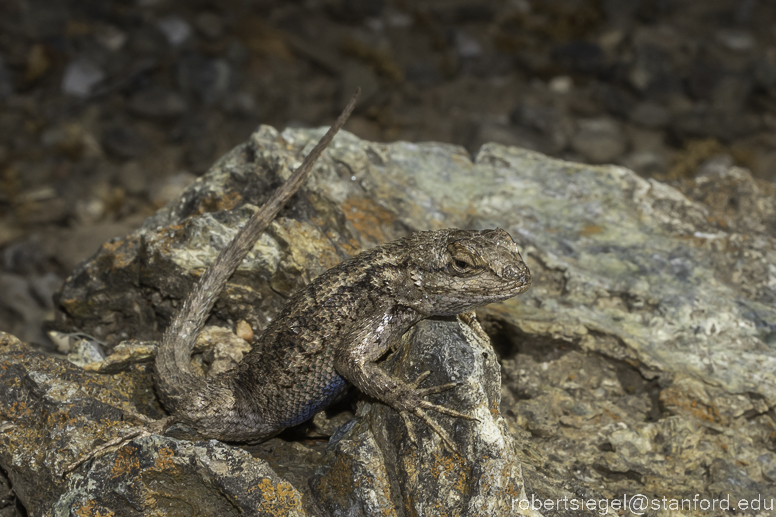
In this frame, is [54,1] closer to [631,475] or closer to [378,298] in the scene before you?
[378,298]

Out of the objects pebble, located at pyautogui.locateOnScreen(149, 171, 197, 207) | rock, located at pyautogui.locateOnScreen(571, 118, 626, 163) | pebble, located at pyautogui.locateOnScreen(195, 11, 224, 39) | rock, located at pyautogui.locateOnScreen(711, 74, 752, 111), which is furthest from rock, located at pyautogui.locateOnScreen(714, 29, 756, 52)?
pebble, located at pyautogui.locateOnScreen(149, 171, 197, 207)

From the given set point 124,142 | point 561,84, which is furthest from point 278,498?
point 561,84

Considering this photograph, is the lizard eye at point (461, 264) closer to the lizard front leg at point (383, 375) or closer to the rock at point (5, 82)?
the lizard front leg at point (383, 375)

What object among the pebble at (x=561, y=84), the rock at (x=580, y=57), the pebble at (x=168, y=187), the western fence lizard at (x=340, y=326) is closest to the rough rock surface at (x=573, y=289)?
the western fence lizard at (x=340, y=326)

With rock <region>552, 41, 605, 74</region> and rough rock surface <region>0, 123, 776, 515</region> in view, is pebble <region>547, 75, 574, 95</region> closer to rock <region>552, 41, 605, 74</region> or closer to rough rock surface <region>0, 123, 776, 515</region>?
rock <region>552, 41, 605, 74</region>

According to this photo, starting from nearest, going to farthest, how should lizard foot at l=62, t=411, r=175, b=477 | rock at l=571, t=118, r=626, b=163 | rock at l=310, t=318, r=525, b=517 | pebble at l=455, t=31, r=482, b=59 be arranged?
rock at l=310, t=318, r=525, b=517, lizard foot at l=62, t=411, r=175, b=477, rock at l=571, t=118, r=626, b=163, pebble at l=455, t=31, r=482, b=59

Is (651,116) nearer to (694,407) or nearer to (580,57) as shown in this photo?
(580,57)
